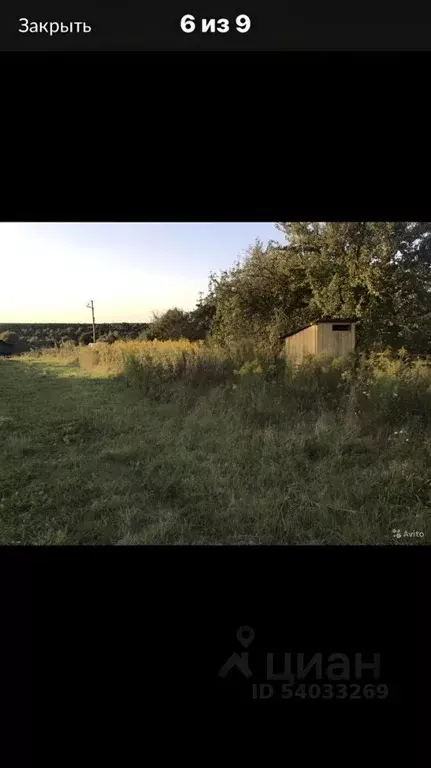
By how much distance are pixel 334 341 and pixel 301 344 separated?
160 mm

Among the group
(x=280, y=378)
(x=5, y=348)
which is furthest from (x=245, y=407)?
(x=5, y=348)

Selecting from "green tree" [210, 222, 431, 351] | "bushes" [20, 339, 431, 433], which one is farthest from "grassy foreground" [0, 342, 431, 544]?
"green tree" [210, 222, 431, 351]

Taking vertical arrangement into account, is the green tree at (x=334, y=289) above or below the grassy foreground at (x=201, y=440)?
above

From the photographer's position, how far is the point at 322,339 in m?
1.58

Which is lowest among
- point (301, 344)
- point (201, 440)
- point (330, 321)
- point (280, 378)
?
point (201, 440)

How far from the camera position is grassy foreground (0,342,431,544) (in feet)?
4.83

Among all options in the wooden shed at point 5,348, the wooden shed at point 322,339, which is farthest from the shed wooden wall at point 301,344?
the wooden shed at point 5,348

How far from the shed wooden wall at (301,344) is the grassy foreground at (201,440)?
0.08 meters

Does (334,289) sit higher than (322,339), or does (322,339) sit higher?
(334,289)

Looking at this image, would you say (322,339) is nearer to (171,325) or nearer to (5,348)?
(171,325)
